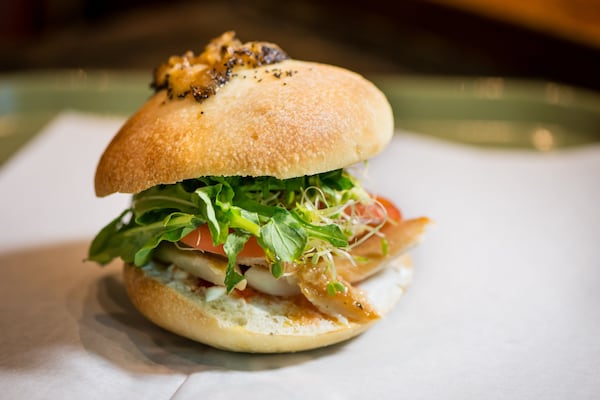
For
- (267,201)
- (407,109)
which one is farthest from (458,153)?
(267,201)

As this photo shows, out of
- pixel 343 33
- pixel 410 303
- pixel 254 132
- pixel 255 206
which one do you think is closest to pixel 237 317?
pixel 255 206

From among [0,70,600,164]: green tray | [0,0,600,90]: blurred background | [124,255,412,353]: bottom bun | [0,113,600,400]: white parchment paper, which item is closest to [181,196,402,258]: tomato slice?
[124,255,412,353]: bottom bun

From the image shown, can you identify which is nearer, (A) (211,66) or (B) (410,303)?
(A) (211,66)

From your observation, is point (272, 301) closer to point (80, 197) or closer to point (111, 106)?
point (80, 197)

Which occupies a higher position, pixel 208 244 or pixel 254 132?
pixel 254 132

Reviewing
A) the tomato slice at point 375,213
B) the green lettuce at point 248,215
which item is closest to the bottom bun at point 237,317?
the green lettuce at point 248,215

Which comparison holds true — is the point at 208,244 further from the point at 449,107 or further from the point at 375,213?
the point at 449,107
